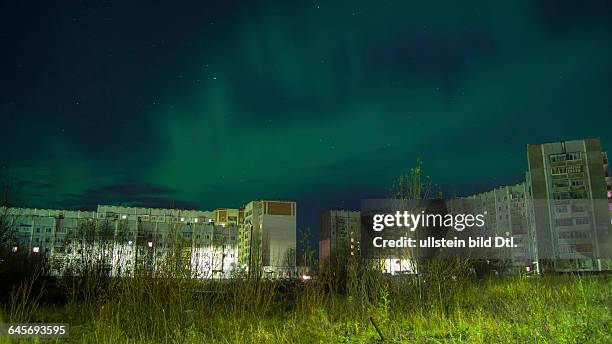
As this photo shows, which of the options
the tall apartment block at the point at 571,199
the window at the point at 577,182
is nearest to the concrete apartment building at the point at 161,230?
the tall apartment block at the point at 571,199

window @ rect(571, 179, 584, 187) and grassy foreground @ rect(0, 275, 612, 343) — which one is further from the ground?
window @ rect(571, 179, 584, 187)

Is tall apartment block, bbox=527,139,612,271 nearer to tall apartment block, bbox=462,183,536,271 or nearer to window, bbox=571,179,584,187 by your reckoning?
window, bbox=571,179,584,187

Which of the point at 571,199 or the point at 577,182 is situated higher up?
the point at 577,182

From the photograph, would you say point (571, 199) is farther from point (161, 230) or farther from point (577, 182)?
point (161, 230)

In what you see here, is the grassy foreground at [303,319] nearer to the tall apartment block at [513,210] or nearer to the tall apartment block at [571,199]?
the tall apartment block at [571,199]

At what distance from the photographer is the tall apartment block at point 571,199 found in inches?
2341

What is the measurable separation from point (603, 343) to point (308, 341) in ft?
11.5

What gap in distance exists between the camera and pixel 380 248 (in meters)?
10.1

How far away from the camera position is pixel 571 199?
2477 inches

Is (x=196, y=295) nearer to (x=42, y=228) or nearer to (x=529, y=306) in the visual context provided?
(x=529, y=306)

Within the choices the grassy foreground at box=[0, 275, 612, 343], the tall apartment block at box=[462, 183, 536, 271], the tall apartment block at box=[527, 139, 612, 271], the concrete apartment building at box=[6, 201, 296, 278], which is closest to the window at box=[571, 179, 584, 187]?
the tall apartment block at box=[527, 139, 612, 271]

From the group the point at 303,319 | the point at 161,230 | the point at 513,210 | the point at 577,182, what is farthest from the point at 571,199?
the point at 303,319

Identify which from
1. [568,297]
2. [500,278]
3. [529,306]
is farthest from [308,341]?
[500,278]

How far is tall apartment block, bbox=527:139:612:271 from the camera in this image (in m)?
A: 59.5
